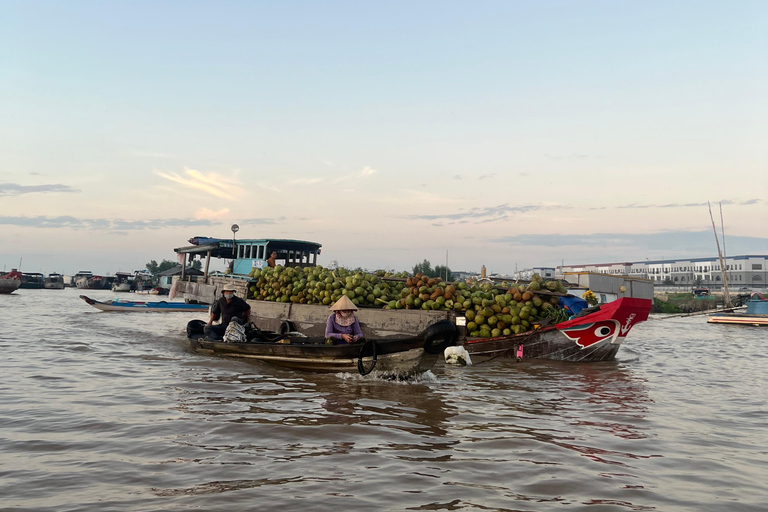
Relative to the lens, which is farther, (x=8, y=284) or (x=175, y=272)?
(x=8, y=284)

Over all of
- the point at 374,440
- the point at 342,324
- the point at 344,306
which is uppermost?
the point at 344,306

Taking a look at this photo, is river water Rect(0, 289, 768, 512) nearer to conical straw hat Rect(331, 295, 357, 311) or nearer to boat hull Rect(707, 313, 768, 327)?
conical straw hat Rect(331, 295, 357, 311)

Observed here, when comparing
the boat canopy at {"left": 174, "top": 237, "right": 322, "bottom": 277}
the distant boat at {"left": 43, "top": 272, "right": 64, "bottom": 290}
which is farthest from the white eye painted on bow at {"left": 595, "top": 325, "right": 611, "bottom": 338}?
the distant boat at {"left": 43, "top": 272, "right": 64, "bottom": 290}

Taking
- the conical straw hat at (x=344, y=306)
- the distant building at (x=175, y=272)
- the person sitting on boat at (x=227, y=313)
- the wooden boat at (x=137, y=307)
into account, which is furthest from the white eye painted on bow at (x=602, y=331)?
the wooden boat at (x=137, y=307)

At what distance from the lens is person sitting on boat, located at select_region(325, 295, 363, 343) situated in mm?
9836

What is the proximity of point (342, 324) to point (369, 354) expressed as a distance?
1117mm

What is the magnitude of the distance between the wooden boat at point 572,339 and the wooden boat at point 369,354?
2800 millimetres

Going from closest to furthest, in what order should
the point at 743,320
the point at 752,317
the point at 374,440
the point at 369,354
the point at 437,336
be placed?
the point at 374,440
the point at 437,336
the point at 369,354
the point at 752,317
the point at 743,320

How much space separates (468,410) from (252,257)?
15411mm

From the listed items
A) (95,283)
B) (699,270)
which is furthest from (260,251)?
(699,270)

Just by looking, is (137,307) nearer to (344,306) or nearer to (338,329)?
(338,329)

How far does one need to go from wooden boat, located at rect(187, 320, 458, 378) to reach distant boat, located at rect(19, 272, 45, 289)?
300ft

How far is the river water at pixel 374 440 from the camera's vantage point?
425 centimetres

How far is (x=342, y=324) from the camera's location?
33.2 feet
